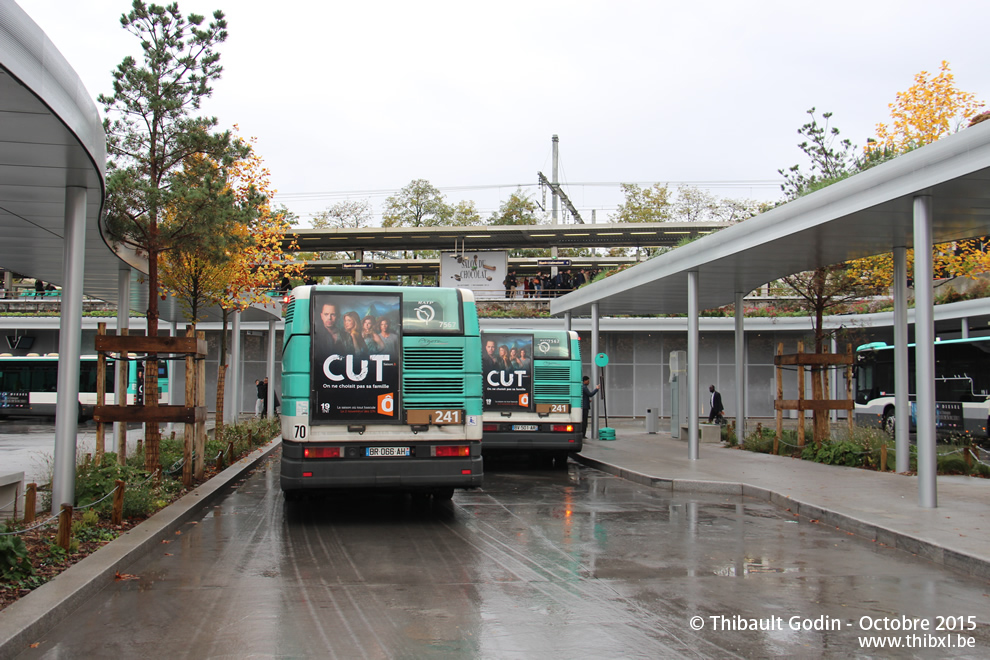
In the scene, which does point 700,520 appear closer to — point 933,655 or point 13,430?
point 933,655

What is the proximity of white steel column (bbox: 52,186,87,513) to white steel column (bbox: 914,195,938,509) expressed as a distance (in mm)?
10518

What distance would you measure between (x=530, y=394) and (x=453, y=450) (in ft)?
22.6

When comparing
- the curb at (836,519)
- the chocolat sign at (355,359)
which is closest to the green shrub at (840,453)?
the curb at (836,519)

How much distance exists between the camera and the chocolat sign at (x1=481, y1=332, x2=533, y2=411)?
17.1 meters

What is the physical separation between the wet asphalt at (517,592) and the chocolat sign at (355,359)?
1.42m

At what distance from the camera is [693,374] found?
17656 mm

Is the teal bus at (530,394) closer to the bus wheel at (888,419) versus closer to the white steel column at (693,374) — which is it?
the white steel column at (693,374)

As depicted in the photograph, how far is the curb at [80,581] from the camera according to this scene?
17.6 ft

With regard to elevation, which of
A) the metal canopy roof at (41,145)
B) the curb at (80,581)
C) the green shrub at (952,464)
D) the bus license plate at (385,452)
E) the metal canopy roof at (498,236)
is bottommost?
the curb at (80,581)

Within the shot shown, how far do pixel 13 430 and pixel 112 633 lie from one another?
89.7 feet

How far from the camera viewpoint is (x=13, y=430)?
Answer: 2892 cm

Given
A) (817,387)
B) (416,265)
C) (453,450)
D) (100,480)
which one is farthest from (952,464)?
(416,265)

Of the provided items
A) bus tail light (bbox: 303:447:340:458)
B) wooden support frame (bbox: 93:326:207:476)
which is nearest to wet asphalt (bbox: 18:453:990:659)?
bus tail light (bbox: 303:447:340:458)

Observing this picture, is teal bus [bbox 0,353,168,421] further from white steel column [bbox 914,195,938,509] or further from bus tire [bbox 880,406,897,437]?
white steel column [bbox 914,195,938,509]
